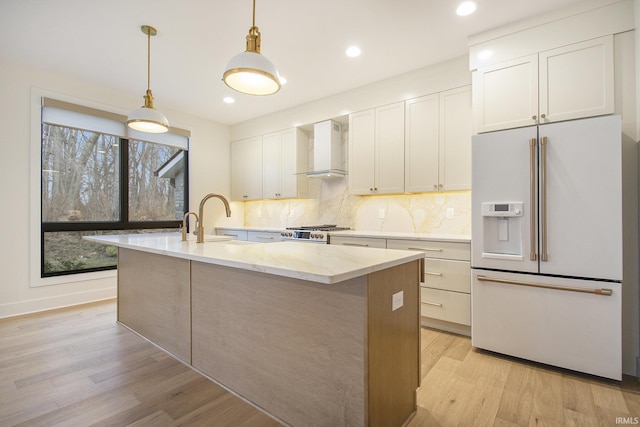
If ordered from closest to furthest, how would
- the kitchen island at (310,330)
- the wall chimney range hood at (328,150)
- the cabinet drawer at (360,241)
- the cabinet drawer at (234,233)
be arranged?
the kitchen island at (310,330), the cabinet drawer at (360,241), the wall chimney range hood at (328,150), the cabinet drawer at (234,233)

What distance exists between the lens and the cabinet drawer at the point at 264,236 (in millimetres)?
4325

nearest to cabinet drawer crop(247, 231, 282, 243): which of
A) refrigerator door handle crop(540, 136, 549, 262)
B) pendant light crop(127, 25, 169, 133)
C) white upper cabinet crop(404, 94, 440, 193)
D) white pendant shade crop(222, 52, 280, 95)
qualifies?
white upper cabinet crop(404, 94, 440, 193)

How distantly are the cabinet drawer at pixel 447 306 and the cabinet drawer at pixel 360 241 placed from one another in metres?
0.60

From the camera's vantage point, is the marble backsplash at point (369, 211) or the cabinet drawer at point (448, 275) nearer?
the cabinet drawer at point (448, 275)

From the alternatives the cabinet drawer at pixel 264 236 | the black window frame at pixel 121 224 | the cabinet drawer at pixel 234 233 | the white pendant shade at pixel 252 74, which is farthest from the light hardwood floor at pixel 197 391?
the cabinet drawer at pixel 234 233

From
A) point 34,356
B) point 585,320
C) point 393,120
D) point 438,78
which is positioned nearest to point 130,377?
point 34,356

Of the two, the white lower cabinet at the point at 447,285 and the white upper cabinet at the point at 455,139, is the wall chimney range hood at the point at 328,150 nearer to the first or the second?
the white upper cabinet at the point at 455,139

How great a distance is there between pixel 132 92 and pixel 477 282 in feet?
15.1

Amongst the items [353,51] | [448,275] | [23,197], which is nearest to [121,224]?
[23,197]

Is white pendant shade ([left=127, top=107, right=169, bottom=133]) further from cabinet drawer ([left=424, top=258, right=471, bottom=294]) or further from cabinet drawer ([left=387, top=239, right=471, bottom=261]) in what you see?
cabinet drawer ([left=424, top=258, right=471, bottom=294])

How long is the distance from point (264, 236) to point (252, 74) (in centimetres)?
291

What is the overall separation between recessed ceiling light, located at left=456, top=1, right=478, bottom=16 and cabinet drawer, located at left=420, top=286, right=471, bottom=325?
7.67 ft

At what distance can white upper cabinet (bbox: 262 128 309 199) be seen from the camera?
4605mm

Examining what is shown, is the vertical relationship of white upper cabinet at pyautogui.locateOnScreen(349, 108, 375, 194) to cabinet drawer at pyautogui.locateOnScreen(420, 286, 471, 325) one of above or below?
above
